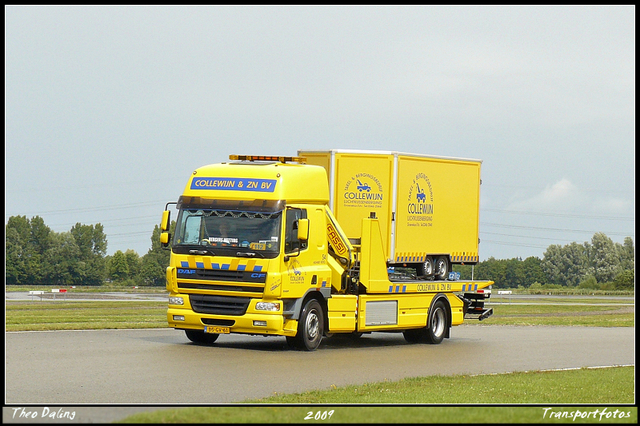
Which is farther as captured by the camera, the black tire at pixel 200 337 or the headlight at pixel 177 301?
the black tire at pixel 200 337

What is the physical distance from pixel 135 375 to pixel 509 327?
19.1 meters

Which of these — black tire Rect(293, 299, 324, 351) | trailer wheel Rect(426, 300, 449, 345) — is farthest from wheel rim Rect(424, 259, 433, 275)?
black tire Rect(293, 299, 324, 351)

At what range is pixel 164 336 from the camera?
21656 mm

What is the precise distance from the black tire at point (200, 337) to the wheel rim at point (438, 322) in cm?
582

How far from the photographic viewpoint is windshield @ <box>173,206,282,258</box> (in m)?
18.1

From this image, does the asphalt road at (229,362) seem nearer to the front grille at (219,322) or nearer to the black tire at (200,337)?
the black tire at (200,337)

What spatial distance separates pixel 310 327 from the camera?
1889cm

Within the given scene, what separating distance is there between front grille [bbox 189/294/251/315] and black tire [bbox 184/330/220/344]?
1.32 metres

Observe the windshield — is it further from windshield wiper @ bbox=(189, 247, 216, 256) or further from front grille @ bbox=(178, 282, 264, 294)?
front grille @ bbox=(178, 282, 264, 294)

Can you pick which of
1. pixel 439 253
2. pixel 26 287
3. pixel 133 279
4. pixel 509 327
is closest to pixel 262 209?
pixel 439 253

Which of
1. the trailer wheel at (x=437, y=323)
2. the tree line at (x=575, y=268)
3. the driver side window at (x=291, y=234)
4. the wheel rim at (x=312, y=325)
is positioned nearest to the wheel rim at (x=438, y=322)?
the trailer wheel at (x=437, y=323)

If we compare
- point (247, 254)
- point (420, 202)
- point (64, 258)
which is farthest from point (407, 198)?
point (64, 258)

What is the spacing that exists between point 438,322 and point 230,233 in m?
7.06

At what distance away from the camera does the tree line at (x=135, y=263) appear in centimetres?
6334
